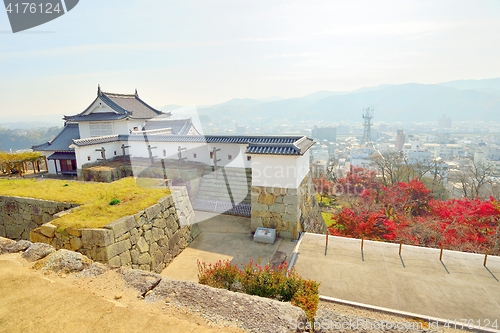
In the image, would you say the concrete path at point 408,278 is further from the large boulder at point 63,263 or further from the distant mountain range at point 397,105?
the distant mountain range at point 397,105

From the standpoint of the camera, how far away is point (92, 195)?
8.66 meters

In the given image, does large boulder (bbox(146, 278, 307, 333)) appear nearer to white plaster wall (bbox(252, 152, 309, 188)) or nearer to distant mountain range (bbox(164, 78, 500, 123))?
white plaster wall (bbox(252, 152, 309, 188))

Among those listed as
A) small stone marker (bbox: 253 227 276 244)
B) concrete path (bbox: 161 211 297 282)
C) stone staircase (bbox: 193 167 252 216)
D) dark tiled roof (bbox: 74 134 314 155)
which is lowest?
concrete path (bbox: 161 211 297 282)

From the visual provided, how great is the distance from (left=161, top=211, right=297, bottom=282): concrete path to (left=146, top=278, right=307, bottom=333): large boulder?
3.72m

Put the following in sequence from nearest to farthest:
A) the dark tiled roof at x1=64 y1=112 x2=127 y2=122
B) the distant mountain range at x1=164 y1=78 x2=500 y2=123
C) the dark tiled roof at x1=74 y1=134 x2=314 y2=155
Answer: the dark tiled roof at x1=74 y1=134 x2=314 y2=155 < the dark tiled roof at x1=64 y1=112 x2=127 y2=122 < the distant mountain range at x1=164 y1=78 x2=500 y2=123

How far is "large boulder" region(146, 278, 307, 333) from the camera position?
9.35 ft

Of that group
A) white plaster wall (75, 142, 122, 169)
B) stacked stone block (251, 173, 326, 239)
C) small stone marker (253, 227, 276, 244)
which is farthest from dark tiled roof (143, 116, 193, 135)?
small stone marker (253, 227, 276, 244)

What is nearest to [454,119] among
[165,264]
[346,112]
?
[346,112]

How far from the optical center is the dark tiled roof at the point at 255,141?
30.0ft

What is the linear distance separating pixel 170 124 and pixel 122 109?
3.82m

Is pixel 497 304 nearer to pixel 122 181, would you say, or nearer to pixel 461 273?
pixel 461 273

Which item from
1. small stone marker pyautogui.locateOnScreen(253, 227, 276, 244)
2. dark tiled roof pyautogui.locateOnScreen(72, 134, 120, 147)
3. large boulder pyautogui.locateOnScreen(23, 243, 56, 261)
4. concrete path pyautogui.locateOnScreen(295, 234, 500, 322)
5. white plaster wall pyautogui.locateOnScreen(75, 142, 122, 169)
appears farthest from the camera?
white plaster wall pyautogui.locateOnScreen(75, 142, 122, 169)

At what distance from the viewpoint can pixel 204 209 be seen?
12070 mm

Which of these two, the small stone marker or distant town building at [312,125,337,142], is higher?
the small stone marker
